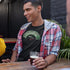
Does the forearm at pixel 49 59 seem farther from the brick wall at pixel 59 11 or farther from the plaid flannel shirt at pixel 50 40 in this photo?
the brick wall at pixel 59 11

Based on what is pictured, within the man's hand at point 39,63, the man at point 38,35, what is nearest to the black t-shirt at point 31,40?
the man at point 38,35

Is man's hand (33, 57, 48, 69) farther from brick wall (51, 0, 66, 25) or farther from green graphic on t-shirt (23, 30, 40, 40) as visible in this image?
brick wall (51, 0, 66, 25)

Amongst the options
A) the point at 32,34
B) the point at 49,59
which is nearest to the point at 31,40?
the point at 32,34

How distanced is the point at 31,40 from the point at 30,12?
0.33 meters

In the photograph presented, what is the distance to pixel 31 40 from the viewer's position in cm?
183

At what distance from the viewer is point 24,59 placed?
1897 millimetres

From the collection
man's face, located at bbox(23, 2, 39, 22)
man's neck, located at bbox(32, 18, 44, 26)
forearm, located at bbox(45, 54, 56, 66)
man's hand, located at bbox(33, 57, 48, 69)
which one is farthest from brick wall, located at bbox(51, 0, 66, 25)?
man's hand, located at bbox(33, 57, 48, 69)

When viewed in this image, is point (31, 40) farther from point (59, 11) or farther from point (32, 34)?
point (59, 11)

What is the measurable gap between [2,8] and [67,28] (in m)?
5.59

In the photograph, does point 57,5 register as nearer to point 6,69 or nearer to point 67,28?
point 67,28

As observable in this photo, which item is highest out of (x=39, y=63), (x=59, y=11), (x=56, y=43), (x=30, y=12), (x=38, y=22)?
(x=59, y=11)

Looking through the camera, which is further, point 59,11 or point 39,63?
point 59,11

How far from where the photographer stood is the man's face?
1.77 meters

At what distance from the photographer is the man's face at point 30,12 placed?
1.77 metres
